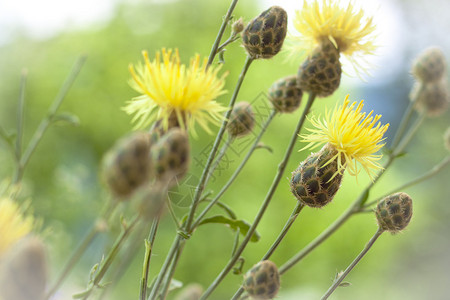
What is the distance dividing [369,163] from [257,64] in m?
3.10

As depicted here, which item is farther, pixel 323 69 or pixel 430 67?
pixel 430 67

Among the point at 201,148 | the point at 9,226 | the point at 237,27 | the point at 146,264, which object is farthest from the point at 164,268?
the point at 201,148

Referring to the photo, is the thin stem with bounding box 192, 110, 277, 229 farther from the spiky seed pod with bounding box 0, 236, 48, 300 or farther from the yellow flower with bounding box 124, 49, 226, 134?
the spiky seed pod with bounding box 0, 236, 48, 300

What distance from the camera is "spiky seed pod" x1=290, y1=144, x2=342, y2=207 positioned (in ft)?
1.43

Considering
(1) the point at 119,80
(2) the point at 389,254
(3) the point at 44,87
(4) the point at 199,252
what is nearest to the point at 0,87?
(3) the point at 44,87

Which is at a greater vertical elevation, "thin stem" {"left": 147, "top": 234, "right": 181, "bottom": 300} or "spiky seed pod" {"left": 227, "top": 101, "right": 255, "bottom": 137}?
"spiky seed pod" {"left": 227, "top": 101, "right": 255, "bottom": 137}

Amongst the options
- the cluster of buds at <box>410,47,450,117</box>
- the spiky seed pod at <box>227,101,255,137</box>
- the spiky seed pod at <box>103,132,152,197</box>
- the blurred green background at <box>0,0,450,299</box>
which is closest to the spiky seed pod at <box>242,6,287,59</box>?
the spiky seed pod at <box>227,101,255,137</box>

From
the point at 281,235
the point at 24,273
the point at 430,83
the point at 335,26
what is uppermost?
the point at 430,83

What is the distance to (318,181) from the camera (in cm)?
44

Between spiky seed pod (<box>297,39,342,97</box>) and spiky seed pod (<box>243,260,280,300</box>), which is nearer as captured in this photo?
spiky seed pod (<box>243,260,280,300</box>)

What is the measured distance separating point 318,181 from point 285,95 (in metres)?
0.16

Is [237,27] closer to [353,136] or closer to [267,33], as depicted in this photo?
[267,33]

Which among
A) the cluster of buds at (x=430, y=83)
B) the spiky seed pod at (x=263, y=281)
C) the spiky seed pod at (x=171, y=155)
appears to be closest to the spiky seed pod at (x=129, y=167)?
the spiky seed pod at (x=171, y=155)

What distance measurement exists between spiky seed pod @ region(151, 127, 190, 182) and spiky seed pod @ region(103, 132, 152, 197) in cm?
3
